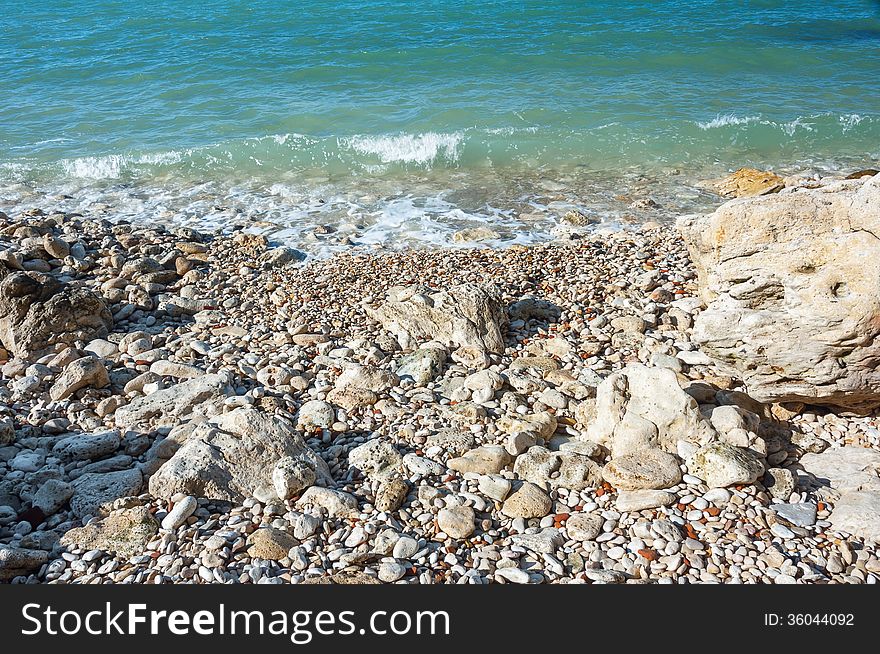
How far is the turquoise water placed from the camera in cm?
1279

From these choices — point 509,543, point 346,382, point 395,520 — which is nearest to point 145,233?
point 346,382

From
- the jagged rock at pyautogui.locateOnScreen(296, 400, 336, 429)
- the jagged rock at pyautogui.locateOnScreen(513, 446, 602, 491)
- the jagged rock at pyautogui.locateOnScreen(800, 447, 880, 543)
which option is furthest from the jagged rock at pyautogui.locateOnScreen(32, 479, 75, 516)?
the jagged rock at pyautogui.locateOnScreen(800, 447, 880, 543)

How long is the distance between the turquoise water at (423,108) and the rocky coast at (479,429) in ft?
13.1

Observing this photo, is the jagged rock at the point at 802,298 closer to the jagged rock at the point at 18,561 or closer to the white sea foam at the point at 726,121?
the jagged rock at the point at 18,561

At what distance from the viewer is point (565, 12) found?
26.1 meters

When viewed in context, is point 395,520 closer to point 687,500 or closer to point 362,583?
point 362,583

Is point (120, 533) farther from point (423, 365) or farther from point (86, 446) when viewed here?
point (423, 365)

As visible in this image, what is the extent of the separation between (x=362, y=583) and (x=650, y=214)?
9.12 metres

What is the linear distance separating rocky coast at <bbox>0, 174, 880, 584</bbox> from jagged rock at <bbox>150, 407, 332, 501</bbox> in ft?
0.06

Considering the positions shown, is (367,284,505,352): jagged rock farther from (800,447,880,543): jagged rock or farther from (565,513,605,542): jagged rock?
(800,447,880,543): jagged rock

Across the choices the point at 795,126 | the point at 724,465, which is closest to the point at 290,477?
the point at 724,465

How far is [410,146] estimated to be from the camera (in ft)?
50.1

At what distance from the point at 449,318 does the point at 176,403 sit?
9.06 feet

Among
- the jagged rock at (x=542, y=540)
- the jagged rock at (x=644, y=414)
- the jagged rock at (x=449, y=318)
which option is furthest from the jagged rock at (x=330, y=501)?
the jagged rock at (x=449, y=318)
